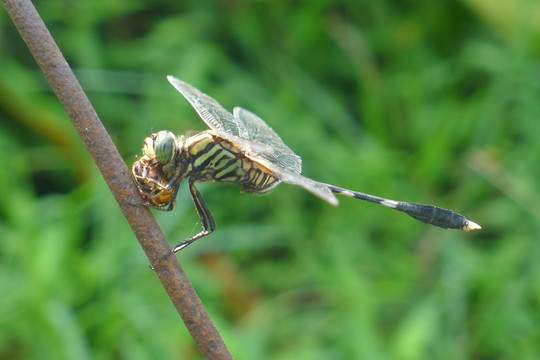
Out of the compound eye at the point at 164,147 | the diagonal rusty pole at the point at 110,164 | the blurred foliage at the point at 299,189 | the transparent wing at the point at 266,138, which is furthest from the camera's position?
the blurred foliage at the point at 299,189

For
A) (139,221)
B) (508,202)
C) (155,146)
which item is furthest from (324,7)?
(139,221)

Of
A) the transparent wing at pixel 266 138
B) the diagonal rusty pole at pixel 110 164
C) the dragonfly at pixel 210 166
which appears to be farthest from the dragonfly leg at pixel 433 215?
the diagonal rusty pole at pixel 110 164

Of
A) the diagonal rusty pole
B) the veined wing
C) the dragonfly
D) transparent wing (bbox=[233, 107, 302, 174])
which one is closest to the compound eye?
the dragonfly

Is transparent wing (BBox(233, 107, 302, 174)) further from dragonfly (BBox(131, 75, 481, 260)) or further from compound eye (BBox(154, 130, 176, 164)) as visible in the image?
compound eye (BBox(154, 130, 176, 164))

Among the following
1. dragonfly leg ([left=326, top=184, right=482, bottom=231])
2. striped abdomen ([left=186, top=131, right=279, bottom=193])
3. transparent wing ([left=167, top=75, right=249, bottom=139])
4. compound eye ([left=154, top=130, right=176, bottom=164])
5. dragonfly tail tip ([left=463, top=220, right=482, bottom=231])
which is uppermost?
transparent wing ([left=167, top=75, right=249, bottom=139])

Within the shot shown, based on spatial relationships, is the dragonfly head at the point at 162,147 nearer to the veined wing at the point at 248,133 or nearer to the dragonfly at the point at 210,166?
the dragonfly at the point at 210,166

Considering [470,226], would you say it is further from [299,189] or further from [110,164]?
[299,189]

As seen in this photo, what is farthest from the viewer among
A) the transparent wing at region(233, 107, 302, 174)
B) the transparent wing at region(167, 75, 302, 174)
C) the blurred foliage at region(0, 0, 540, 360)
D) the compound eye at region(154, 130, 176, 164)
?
the blurred foliage at region(0, 0, 540, 360)

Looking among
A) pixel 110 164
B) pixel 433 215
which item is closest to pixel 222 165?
pixel 433 215
